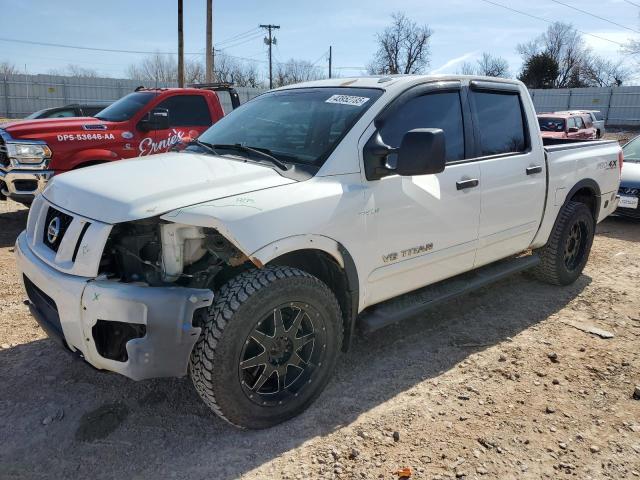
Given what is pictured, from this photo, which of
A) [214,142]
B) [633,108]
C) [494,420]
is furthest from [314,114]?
[633,108]

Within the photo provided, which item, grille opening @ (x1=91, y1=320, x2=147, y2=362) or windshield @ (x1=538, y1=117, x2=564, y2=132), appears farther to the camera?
windshield @ (x1=538, y1=117, x2=564, y2=132)

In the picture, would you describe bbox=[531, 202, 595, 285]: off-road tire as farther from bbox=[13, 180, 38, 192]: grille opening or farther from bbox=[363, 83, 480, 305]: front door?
bbox=[13, 180, 38, 192]: grille opening

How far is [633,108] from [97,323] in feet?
133

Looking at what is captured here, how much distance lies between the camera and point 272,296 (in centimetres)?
265

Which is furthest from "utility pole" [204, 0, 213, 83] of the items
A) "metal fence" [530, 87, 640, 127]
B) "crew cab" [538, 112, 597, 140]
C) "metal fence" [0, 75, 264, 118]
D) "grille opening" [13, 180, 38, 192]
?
"metal fence" [530, 87, 640, 127]

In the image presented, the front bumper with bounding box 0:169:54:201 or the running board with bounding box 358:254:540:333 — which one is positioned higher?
the front bumper with bounding box 0:169:54:201

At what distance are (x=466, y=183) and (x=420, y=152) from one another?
85 centimetres

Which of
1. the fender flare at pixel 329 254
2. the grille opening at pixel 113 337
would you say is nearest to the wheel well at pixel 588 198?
the fender flare at pixel 329 254

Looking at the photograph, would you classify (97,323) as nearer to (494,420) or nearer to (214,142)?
(214,142)

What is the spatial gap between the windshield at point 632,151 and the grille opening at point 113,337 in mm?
9261

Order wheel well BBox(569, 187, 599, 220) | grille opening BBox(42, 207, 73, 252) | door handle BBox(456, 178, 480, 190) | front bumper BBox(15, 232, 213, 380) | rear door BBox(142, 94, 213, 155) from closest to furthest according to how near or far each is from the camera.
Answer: front bumper BBox(15, 232, 213, 380) → grille opening BBox(42, 207, 73, 252) → door handle BBox(456, 178, 480, 190) → wheel well BBox(569, 187, 599, 220) → rear door BBox(142, 94, 213, 155)

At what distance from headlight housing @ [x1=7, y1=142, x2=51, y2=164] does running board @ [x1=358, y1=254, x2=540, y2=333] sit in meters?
5.06

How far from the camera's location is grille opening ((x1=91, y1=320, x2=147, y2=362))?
254cm

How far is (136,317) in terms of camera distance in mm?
2395
